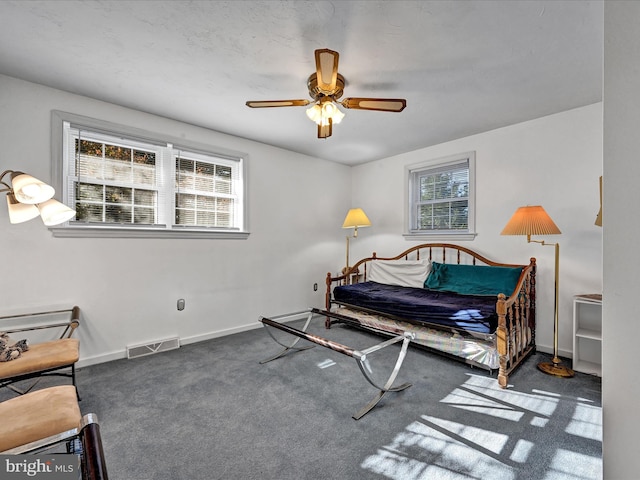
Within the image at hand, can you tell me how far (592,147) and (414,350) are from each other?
2.67 meters

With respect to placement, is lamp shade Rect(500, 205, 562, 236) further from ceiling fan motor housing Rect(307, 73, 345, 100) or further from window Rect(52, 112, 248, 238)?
window Rect(52, 112, 248, 238)

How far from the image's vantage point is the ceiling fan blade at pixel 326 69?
170cm

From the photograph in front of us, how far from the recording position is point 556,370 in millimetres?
2516

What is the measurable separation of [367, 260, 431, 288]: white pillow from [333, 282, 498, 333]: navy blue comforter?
142 millimetres

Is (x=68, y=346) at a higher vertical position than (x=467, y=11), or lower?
lower

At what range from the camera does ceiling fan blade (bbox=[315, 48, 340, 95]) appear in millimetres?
1703

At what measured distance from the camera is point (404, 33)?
185cm

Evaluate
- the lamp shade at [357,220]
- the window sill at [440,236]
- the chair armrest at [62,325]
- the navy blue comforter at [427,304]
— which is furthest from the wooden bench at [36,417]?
the window sill at [440,236]

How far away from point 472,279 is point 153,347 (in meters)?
3.62

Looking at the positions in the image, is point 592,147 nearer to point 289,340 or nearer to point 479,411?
point 479,411

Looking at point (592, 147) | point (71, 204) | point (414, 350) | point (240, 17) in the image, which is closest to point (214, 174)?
point (71, 204)

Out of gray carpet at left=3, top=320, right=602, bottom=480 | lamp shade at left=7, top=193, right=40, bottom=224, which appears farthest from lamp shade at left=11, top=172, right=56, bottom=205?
gray carpet at left=3, top=320, right=602, bottom=480

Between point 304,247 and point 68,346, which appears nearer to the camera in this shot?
point 68,346

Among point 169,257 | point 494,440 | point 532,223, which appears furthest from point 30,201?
point 532,223
